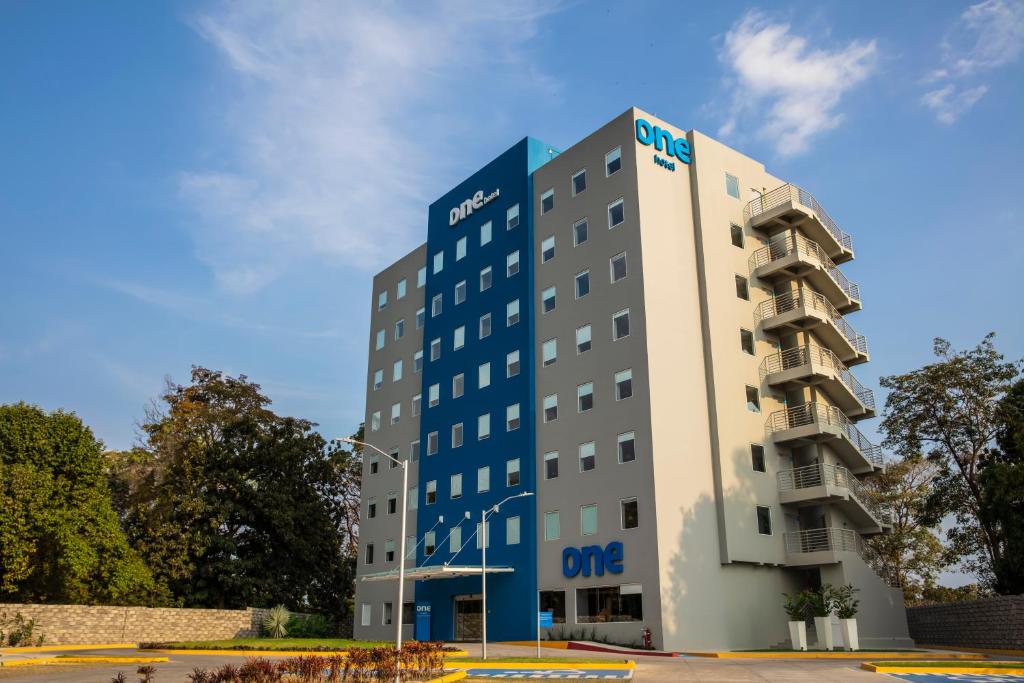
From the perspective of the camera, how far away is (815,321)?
4666cm

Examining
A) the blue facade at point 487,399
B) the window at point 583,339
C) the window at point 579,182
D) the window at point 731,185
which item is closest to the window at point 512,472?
the blue facade at point 487,399

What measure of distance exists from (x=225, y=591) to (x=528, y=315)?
3124cm

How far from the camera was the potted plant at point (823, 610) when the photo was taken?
3806 centimetres

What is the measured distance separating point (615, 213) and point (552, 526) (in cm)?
1714

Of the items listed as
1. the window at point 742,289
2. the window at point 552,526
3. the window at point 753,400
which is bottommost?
the window at point 552,526

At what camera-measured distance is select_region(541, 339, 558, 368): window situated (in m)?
48.0

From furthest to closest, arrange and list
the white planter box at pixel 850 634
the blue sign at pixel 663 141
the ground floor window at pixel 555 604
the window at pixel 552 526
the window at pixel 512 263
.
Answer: the window at pixel 512 263 < the blue sign at pixel 663 141 < the window at pixel 552 526 < the ground floor window at pixel 555 604 < the white planter box at pixel 850 634

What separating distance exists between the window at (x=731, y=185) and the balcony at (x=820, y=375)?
31.2 ft

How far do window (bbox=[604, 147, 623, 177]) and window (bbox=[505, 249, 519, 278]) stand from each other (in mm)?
8064

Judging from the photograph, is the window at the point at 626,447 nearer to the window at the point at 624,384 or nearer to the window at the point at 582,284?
the window at the point at 624,384

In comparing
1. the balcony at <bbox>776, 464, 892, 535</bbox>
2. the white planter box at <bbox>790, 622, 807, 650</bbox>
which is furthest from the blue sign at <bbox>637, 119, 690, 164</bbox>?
the white planter box at <bbox>790, 622, 807, 650</bbox>

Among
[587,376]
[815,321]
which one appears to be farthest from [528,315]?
[815,321]

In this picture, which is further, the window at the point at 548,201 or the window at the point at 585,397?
the window at the point at 548,201

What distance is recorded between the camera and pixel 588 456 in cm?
4419
